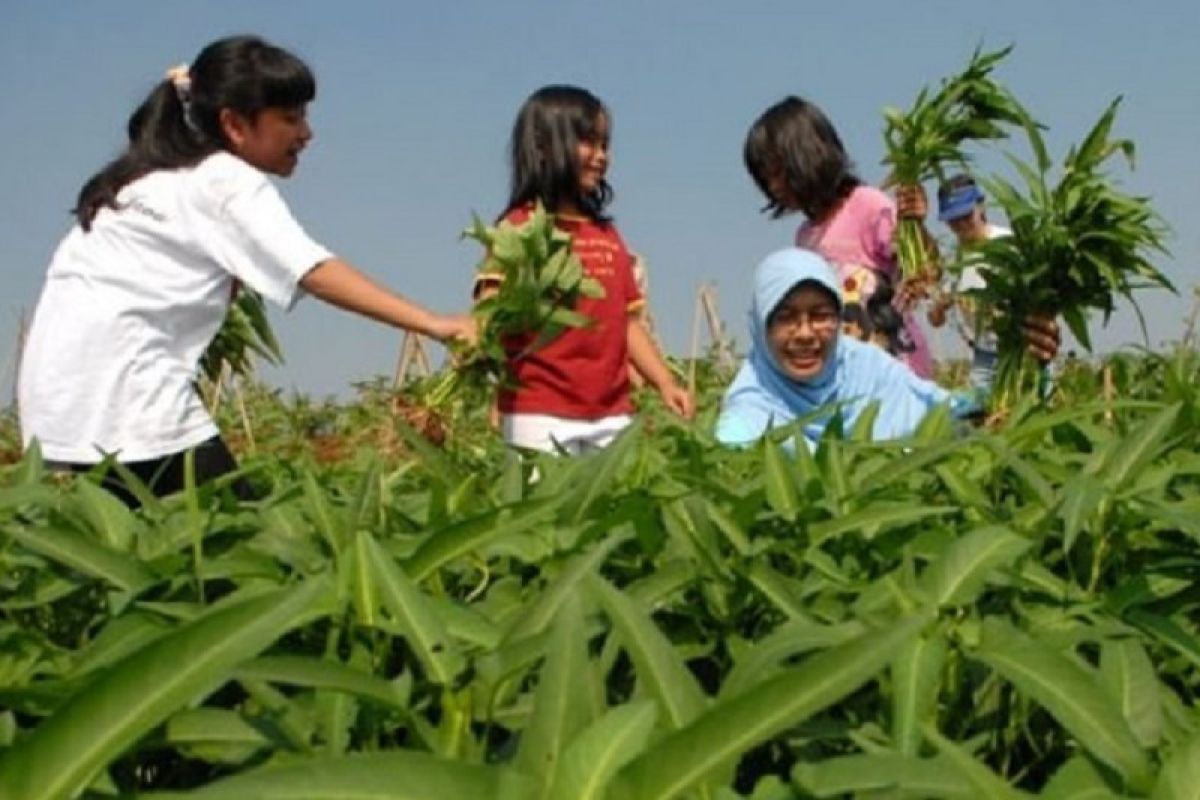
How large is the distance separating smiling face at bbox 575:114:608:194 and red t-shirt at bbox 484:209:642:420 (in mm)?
101

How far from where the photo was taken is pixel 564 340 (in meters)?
4.89

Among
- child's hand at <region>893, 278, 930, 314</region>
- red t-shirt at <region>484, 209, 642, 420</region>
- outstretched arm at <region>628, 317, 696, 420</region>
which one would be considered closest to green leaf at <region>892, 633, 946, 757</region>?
child's hand at <region>893, 278, 930, 314</region>

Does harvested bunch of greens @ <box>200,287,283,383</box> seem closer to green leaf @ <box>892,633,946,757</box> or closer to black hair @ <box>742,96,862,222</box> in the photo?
black hair @ <box>742,96,862,222</box>

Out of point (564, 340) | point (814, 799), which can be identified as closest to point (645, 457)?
point (814, 799)

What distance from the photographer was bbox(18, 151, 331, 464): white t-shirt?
12.5ft

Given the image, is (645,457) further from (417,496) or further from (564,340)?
(564,340)

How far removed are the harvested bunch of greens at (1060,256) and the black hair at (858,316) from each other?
5.99 feet

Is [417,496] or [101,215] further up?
[101,215]

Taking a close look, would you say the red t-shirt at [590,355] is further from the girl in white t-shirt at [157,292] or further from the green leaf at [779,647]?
the green leaf at [779,647]

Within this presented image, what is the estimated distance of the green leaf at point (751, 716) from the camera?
0.95 metres

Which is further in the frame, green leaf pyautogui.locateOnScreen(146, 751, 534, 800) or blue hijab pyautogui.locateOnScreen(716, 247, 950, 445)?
blue hijab pyautogui.locateOnScreen(716, 247, 950, 445)

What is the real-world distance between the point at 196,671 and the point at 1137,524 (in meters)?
1.02

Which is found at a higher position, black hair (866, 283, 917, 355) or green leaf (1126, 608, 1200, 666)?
black hair (866, 283, 917, 355)

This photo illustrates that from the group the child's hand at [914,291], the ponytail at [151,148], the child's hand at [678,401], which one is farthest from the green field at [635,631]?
the child's hand at [678,401]
